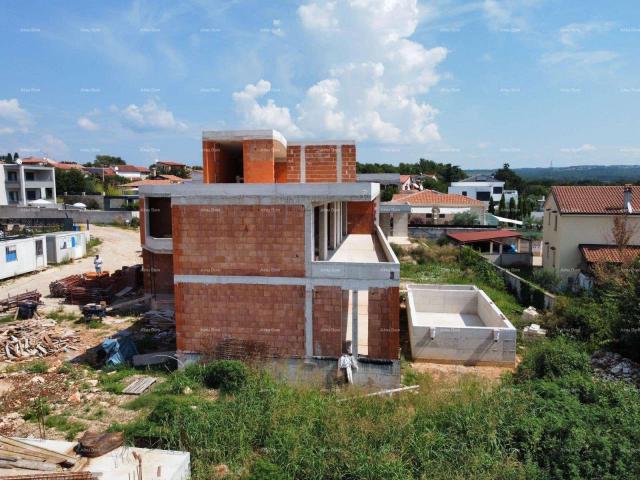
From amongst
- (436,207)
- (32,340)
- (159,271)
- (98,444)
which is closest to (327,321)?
(98,444)

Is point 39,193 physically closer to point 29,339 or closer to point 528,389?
point 29,339

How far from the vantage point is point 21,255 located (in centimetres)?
2688

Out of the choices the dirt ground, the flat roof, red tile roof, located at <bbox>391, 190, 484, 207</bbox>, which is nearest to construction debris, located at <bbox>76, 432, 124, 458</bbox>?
the dirt ground

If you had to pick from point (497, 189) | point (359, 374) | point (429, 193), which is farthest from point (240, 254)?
point (497, 189)

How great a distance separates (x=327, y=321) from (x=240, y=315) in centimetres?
245

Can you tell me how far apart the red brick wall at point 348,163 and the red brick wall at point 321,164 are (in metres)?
0.35

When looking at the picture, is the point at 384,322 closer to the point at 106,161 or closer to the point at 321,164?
the point at 321,164

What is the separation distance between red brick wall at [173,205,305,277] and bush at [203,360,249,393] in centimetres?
247

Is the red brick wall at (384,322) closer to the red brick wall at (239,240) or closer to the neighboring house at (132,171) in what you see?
the red brick wall at (239,240)

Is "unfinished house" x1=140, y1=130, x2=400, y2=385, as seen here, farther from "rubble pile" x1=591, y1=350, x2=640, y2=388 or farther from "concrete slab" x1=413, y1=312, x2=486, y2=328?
"rubble pile" x1=591, y1=350, x2=640, y2=388

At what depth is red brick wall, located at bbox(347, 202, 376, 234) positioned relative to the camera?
24.6 metres

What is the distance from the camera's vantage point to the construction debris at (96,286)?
2225cm

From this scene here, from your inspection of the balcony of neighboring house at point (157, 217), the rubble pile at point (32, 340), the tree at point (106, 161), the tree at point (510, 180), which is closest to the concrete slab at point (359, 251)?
the balcony of neighboring house at point (157, 217)

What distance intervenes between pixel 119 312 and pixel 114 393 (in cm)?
919
